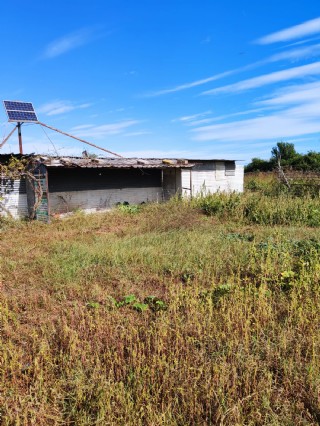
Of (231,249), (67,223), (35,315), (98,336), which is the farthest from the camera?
(67,223)

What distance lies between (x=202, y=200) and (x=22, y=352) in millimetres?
10319

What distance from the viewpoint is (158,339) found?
3.10 m

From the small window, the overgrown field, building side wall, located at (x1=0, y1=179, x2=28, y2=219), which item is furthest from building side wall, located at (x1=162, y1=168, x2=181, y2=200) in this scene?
the overgrown field

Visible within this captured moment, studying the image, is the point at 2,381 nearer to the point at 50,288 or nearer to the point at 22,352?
the point at 22,352

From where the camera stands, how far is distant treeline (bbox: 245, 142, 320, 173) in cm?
3067

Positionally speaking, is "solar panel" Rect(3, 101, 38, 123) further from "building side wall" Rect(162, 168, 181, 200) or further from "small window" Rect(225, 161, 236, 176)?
"small window" Rect(225, 161, 236, 176)

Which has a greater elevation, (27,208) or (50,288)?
(27,208)

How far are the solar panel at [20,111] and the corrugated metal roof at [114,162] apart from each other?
4.12m

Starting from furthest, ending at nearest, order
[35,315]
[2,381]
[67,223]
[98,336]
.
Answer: [67,223], [35,315], [98,336], [2,381]

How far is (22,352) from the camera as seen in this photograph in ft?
10.1

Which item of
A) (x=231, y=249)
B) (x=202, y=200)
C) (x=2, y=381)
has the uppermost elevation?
(x=202, y=200)

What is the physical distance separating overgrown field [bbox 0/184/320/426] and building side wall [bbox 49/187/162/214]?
695 cm

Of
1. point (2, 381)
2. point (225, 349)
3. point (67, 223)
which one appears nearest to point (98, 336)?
point (2, 381)

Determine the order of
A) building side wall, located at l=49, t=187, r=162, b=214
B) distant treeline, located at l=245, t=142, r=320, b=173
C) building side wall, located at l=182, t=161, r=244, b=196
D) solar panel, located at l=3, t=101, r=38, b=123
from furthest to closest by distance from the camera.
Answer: distant treeline, located at l=245, t=142, r=320, b=173, building side wall, located at l=182, t=161, r=244, b=196, solar panel, located at l=3, t=101, r=38, b=123, building side wall, located at l=49, t=187, r=162, b=214
